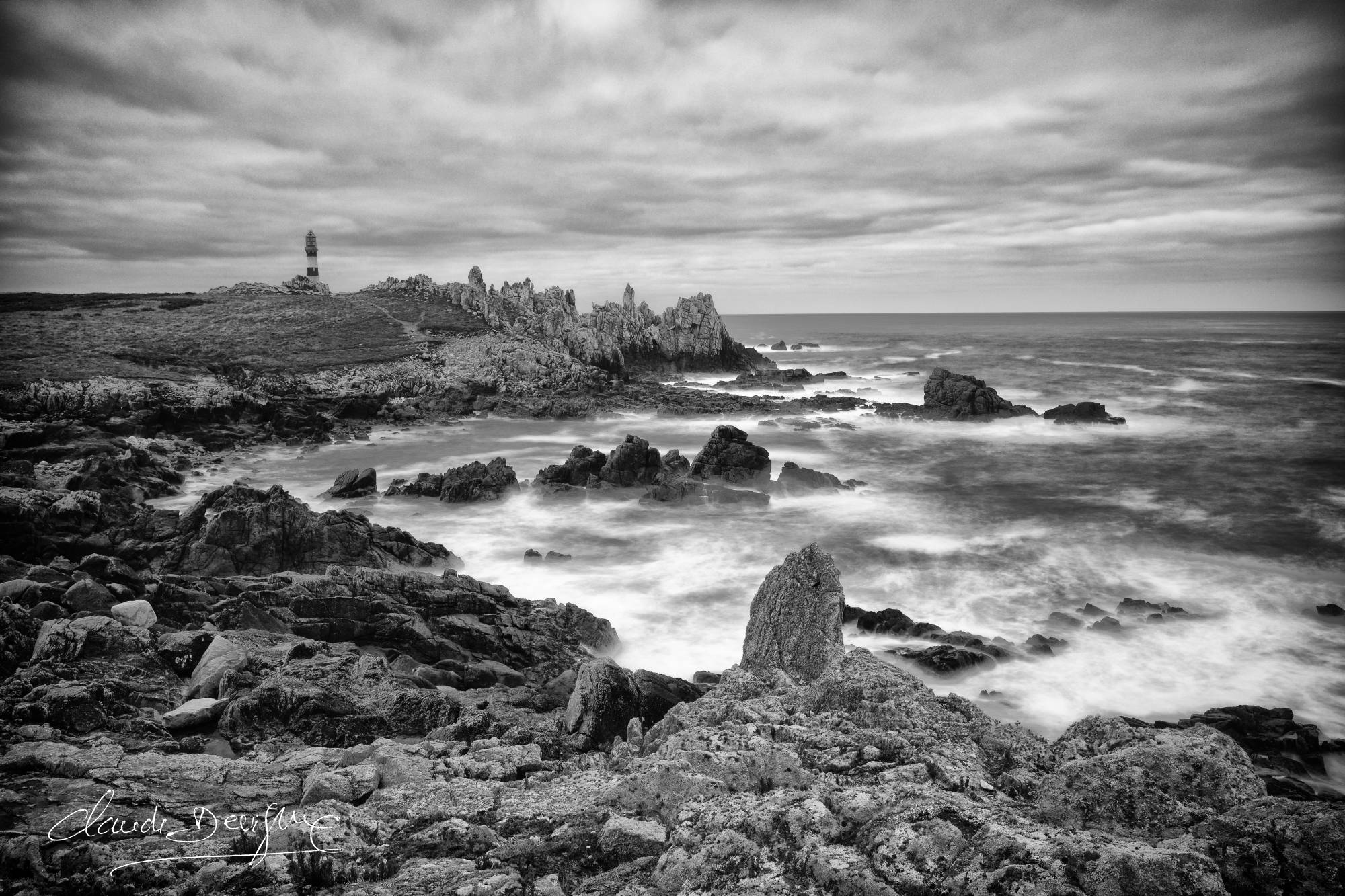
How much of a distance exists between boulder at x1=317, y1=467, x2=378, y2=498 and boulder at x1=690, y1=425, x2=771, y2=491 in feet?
43.5

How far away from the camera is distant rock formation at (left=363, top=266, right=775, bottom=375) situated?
7438 centimetres

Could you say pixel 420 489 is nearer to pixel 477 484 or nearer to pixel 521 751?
pixel 477 484

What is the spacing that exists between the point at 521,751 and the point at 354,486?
2418cm

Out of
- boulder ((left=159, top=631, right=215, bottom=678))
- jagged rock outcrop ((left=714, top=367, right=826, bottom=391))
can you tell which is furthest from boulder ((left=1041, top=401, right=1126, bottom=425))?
boulder ((left=159, top=631, right=215, bottom=678))

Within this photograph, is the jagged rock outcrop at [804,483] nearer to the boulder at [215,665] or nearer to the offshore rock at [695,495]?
the offshore rock at [695,495]

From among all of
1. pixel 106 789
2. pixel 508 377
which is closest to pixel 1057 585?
pixel 106 789

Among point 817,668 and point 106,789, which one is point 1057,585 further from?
point 106,789

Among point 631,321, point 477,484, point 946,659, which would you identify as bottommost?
point 946,659

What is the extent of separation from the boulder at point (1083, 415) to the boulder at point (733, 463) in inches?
1137

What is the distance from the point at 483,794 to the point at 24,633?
763cm

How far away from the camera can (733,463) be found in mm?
32500

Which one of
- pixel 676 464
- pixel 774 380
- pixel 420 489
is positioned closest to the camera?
pixel 420 489

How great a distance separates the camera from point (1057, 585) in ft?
72.1

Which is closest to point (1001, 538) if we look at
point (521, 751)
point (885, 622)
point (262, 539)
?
point (885, 622)
